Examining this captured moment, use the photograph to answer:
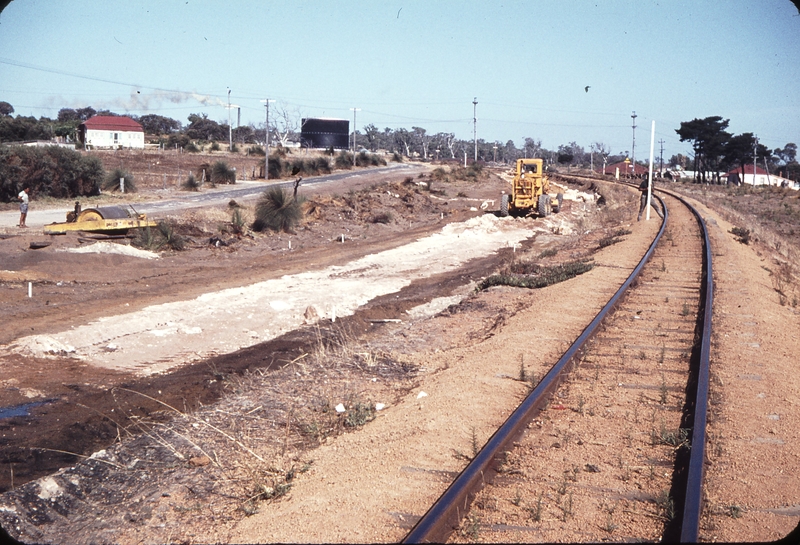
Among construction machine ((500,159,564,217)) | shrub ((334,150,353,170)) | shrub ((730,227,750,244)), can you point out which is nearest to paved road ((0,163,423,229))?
construction machine ((500,159,564,217))

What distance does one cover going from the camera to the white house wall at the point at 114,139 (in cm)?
9028

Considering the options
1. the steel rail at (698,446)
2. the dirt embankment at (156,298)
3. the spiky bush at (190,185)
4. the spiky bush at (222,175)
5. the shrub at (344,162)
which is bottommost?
the dirt embankment at (156,298)

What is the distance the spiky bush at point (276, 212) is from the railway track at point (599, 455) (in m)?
23.0

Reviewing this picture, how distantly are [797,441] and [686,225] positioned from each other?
81.4 feet

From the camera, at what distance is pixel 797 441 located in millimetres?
7020

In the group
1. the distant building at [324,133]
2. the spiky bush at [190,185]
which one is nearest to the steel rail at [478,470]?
the spiky bush at [190,185]

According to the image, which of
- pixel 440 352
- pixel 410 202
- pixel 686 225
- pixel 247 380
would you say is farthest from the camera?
pixel 410 202

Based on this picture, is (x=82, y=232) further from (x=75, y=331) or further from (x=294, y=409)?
(x=294, y=409)

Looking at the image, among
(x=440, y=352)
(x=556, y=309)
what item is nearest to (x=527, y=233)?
(x=556, y=309)

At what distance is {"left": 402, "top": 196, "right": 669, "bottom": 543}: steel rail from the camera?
4984mm

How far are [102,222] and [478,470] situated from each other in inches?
895

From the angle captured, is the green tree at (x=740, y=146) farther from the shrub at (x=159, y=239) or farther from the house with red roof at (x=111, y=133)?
the shrub at (x=159, y=239)

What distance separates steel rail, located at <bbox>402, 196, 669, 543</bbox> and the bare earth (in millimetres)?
269

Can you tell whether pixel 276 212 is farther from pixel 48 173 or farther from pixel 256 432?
pixel 256 432
